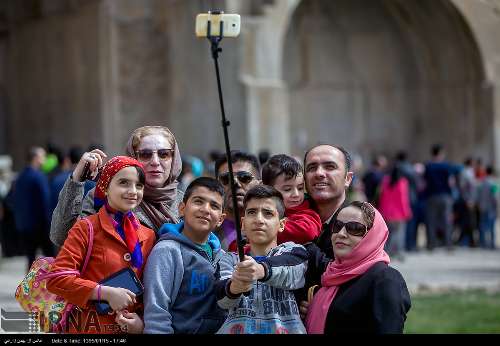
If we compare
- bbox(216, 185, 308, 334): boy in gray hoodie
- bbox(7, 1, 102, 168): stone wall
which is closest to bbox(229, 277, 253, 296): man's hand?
bbox(216, 185, 308, 334): boy in gray hoodie

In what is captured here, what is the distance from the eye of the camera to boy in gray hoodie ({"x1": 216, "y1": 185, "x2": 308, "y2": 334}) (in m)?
5.63

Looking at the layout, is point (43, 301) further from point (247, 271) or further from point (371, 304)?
point (371, 304)

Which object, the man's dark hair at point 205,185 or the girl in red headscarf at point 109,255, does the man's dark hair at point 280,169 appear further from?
the girl in red headscarf at point 109,255

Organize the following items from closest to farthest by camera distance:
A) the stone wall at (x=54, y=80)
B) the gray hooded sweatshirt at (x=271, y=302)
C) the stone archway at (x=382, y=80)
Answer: the gray hooded sweatshirt at (x=271, y=302) → the stone wall at (x=54, y=80) → the stone archway at (x=382, y=80)

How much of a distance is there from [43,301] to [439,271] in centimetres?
1147

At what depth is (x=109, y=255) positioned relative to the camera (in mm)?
5887

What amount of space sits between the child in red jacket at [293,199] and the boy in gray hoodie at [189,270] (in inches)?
16.8

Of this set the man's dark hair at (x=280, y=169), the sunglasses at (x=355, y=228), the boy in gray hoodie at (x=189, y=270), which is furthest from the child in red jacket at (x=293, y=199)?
the sunglasses at (x=355, y=228)

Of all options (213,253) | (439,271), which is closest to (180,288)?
(213,253)

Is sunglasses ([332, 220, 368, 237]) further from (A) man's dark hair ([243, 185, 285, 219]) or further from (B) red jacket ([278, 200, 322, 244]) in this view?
(B) red jacket ([278, 200, 322, 244])

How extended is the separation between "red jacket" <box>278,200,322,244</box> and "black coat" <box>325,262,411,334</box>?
23.2 inches

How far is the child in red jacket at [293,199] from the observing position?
6316mm

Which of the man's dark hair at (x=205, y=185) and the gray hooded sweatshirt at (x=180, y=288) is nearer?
the gray hooded sweatshirt at (x=180, y=288)

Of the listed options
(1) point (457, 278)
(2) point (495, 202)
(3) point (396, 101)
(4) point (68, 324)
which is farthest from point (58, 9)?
(4) point (68, 324)
